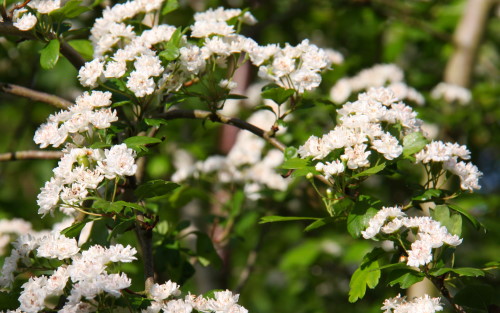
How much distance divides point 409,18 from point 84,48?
223 cm

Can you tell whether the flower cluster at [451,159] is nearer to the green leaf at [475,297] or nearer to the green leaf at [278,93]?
the green leaf at [475,297]

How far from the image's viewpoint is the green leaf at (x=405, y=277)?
1525 mm

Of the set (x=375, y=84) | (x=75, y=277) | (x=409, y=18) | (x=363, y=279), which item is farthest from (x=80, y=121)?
(x=409, y=18)

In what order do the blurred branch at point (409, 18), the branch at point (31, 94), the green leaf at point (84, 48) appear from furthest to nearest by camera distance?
the blurred branch at point (409, 18)
the green leaf at point (84, 48)
the branch at point (31, 94)

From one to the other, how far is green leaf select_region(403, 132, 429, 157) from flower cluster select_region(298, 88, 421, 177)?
0.08 ft

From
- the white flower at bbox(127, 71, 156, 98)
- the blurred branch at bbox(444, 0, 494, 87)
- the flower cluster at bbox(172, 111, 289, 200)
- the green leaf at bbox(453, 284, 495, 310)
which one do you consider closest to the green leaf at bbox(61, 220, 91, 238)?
the white flower at bbox(127, 71, 156, 98)

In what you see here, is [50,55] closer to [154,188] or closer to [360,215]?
[154,188]

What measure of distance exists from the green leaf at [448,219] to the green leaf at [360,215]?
16 cm

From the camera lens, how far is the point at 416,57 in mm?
5188

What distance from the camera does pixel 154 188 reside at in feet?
5.33

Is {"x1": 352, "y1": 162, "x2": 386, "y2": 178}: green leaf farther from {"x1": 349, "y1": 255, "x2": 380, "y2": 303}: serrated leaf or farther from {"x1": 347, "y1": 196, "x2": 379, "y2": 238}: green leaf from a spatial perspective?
{"x1": 349, "y1": 255, "x2": 380, "y2": 303}: serrated leaf

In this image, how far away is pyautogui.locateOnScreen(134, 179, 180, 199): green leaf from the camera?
1609 millimetres

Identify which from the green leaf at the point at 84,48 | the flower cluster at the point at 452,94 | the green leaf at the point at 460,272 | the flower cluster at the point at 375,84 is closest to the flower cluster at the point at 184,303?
the green leaf at the point at 460,272

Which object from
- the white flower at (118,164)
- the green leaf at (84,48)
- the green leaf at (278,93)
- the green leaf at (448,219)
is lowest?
the green leaf at (448,219)
